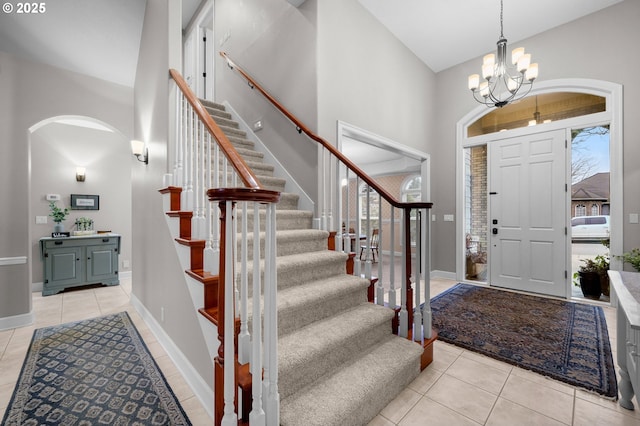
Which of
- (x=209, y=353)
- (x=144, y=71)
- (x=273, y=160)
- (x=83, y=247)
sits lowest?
(x=209, y=353)

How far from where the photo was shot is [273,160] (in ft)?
11.1

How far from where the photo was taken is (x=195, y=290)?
5.72 feet

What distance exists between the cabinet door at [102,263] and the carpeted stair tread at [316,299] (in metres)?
4.21

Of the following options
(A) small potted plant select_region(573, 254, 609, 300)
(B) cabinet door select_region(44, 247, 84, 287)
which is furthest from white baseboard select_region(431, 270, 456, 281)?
(B) cabinet door select_region(44, 247, 84, 287)

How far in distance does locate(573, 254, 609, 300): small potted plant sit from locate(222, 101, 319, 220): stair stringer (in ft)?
12.3

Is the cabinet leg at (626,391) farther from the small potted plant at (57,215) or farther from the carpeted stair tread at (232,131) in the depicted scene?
the small potted plant at (57,215)

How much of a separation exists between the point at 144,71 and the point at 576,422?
4.81 meters

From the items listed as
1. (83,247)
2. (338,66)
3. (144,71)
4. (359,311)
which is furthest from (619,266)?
(83,247)

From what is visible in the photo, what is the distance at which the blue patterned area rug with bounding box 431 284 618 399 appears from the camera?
200 cm

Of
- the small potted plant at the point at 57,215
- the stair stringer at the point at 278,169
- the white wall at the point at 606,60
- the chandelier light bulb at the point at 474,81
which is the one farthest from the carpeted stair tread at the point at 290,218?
the small potted plant at the point at 57,215

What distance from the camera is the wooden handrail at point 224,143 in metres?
1.26

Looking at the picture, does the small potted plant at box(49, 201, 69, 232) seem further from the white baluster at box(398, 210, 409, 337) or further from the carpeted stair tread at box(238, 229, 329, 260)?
the white baluster at box(398, 210, 409, 337)

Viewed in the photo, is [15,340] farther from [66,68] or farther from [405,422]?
[405,422]

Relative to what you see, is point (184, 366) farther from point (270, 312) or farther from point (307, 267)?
point (270, 312)
